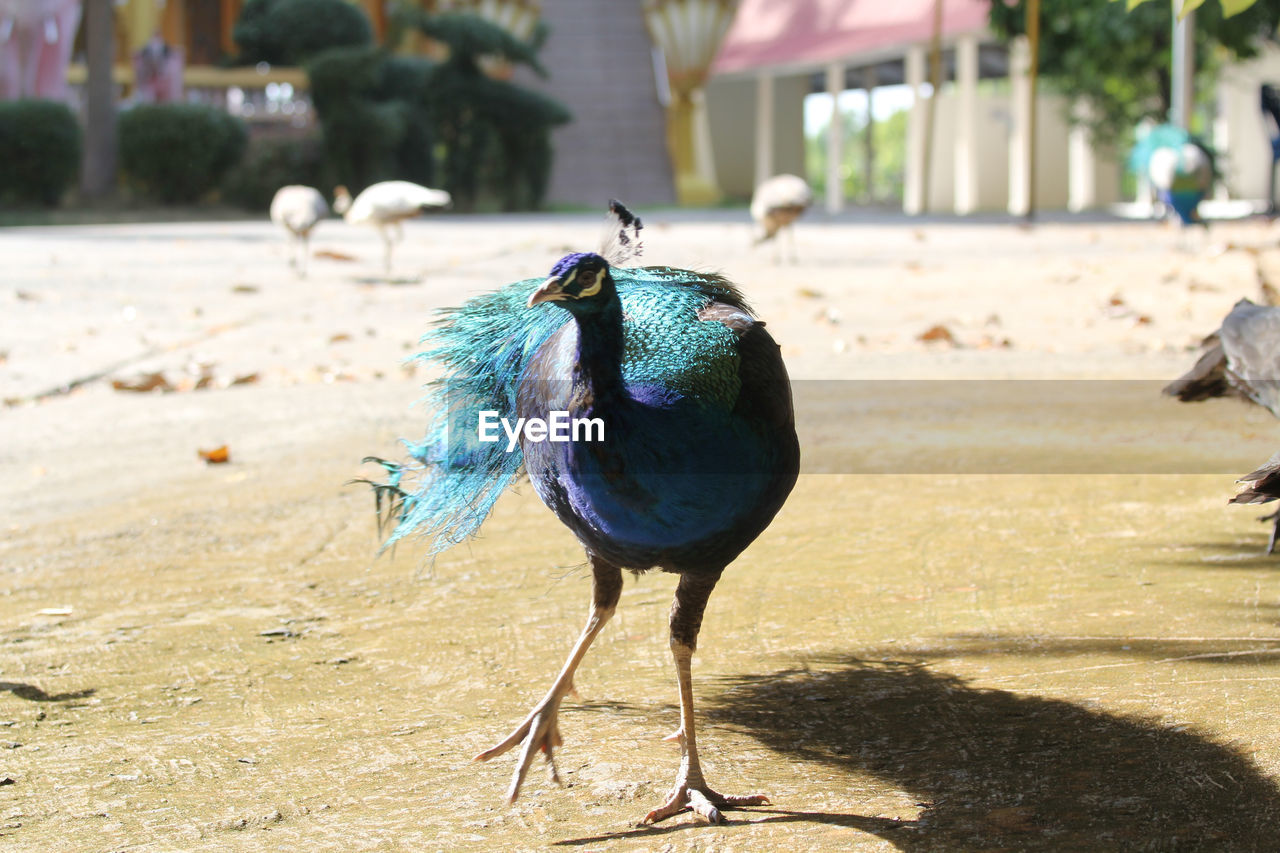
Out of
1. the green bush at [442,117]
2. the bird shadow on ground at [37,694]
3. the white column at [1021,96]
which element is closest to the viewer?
the bird shadow on ground at [37,694]

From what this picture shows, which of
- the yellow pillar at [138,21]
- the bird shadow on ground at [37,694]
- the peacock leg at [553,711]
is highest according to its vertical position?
the yellow pillar at [138,21]

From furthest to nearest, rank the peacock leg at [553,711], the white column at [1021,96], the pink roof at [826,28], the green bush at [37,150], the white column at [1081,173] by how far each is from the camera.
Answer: the white column at [1081,173]
the pink roof at [826,28]
the white column at [1021,96]
the green bush at [37,150]
the peacock leg at [553,711]

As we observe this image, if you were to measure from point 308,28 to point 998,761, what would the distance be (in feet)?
65.7

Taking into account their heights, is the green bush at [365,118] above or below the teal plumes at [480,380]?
above

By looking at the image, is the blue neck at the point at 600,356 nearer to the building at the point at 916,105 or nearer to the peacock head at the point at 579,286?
the peacock head at the point at 579,286

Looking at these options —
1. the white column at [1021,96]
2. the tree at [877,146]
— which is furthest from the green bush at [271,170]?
the tree at [877,146]

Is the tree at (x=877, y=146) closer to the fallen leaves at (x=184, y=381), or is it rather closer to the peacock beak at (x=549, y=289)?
the fallen leaves at (x=184, y=381)

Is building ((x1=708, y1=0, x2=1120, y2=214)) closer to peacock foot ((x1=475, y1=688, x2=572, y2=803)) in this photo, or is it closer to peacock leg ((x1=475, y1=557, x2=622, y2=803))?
peacock leg ((x1=475, y1=557, x2=622, y2=803))

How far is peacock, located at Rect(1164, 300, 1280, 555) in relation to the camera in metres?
4.09

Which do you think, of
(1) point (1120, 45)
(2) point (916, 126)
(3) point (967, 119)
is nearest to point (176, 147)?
(2) point (916, 126)

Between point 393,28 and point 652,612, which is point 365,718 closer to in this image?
point 652,612

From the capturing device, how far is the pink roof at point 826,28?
2041 centimetres

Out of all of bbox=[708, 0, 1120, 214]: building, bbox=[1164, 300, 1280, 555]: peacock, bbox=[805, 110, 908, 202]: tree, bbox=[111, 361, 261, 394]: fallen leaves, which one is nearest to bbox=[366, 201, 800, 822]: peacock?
bbox=[1164, 300, 1280, 555]: peacock

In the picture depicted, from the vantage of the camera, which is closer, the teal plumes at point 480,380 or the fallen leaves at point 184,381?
the teal plumes at point 480,380
